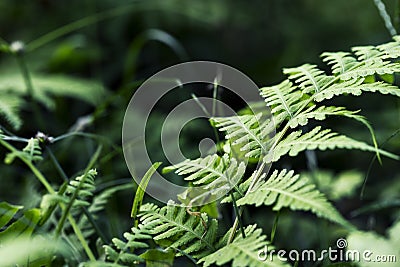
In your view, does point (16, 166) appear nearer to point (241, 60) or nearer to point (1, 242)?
point (1, 242)

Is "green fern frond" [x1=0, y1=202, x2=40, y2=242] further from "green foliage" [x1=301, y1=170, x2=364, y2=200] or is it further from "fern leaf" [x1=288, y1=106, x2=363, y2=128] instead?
"green foliage" [x1=301, y1=170, x2=364, y2=200]

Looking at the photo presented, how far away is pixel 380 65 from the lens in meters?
0.63

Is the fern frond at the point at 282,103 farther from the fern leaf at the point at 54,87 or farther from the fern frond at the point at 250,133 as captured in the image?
the fern leaf at the point at 54,87

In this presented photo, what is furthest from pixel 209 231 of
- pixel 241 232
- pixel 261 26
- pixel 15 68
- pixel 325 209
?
pixel 261 26

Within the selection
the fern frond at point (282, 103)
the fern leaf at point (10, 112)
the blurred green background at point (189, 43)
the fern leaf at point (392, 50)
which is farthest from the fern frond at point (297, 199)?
the blurred green background at point (189, 43)

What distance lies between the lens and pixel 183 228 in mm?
632

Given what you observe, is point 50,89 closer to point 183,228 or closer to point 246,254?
point 183,228

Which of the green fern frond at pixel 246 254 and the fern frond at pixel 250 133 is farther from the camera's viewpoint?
the fern frond at pixel 250 133

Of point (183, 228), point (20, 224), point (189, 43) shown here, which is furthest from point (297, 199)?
point (189, 43)

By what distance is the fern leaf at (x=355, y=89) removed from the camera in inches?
23.3

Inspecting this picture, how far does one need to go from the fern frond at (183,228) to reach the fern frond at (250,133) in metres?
0.10

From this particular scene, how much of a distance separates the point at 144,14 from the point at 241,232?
2.09 metres

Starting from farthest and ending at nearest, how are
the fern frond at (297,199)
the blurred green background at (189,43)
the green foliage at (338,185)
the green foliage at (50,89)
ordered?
the blurred green background at (189,43)
the green foliage at (50,89)
the green foliage at (338,185)
the fern frond at (297,199)

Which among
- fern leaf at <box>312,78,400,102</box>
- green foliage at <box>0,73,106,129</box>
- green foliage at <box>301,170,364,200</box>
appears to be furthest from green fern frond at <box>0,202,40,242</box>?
green foliage at <box>0,73,106,129</box>
